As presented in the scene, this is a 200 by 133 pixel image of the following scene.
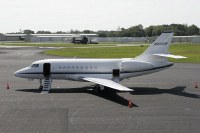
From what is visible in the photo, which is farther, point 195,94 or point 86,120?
point 195,94

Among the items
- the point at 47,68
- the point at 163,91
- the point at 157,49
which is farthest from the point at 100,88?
the point at 157,49

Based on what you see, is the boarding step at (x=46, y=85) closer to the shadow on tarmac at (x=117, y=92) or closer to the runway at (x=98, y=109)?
the shadow on tarmac at (x=117, y=92)

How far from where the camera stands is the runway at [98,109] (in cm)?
2069

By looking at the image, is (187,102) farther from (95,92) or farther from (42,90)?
(42,90)

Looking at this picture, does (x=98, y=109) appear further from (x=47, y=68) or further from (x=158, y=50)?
(x=158, y=50)

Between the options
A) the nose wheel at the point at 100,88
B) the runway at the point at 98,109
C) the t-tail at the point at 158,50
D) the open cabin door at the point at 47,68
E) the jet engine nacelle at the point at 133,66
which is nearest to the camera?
the runway at the point at 98,109

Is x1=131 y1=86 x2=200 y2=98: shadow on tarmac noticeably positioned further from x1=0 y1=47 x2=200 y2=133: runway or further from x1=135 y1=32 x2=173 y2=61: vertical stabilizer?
x1=135 y1=32 x2=173 y2=61: vertical stabilizer

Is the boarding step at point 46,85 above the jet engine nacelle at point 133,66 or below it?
below

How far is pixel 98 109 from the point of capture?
25.7 m

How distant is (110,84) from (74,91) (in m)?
4.78

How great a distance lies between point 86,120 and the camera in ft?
73.3

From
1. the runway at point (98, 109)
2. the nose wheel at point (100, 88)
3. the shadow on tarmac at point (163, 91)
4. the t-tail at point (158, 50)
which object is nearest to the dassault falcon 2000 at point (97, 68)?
the t-tail at point (158, 50)

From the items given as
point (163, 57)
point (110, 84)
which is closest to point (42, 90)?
point (110, 84)

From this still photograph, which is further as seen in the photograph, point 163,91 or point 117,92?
point 163,91
